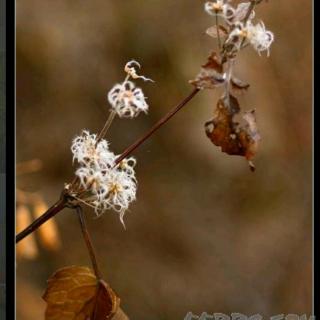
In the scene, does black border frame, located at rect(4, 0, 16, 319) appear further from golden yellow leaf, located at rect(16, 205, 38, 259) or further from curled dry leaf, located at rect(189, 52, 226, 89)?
curled dry leaf, located at rect(189, 52, 226, 89)

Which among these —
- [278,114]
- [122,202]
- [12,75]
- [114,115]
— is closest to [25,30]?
[12,75]

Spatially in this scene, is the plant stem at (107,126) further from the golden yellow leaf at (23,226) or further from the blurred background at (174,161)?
the golden yellow leaf at (23,226)

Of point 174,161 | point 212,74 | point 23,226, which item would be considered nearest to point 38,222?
point 23,226

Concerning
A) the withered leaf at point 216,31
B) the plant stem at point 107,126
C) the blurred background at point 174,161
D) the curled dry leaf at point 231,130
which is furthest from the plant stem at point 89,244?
the withered leaf at point 216,31

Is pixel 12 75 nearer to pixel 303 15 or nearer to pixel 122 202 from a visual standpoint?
pixel 122 202

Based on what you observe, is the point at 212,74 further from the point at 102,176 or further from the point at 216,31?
the point at 102,176
